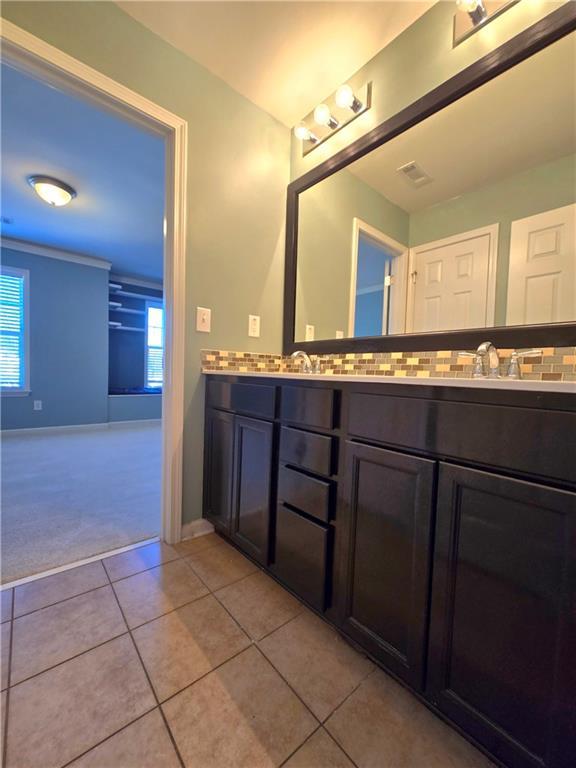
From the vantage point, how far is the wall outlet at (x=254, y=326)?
1800 millimetres

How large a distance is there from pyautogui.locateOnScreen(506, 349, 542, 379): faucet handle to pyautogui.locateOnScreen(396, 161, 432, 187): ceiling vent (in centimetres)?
84

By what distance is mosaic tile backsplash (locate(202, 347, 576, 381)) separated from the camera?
94cm

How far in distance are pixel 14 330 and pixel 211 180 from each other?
12.2 ft

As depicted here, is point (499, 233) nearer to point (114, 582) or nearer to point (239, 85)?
point (239, 85)

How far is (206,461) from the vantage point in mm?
1632

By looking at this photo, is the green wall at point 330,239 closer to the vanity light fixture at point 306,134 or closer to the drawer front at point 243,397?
the vanity light fixture at point 306,134

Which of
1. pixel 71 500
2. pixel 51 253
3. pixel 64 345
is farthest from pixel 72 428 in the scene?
pixel 71 500

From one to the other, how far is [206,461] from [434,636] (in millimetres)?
1203

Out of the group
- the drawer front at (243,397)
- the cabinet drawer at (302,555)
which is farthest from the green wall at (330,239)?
the cabinet drawer at (302,555)

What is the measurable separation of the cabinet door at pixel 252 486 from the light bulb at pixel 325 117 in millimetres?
1587

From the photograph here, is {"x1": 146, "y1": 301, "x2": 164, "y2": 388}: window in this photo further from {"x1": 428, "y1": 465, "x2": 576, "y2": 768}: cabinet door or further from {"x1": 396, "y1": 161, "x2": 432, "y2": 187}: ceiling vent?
{"x1": 428, "y1": 465, "x2": 576, "y2": 768}: cabinet door

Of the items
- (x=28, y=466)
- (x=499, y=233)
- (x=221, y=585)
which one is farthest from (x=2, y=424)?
(x=499, y=233)

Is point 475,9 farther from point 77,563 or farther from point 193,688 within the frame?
point 77,563

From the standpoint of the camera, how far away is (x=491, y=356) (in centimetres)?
101
